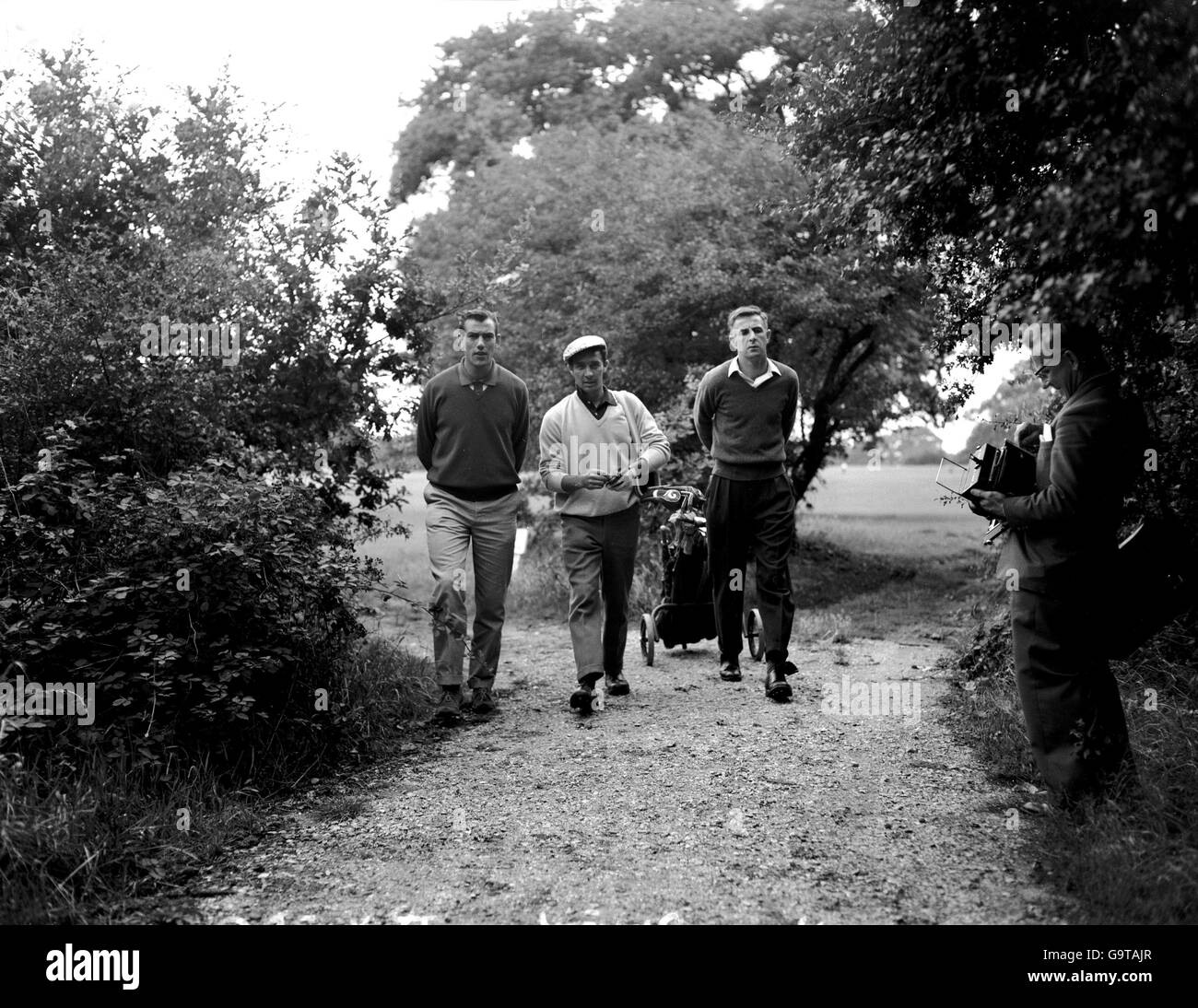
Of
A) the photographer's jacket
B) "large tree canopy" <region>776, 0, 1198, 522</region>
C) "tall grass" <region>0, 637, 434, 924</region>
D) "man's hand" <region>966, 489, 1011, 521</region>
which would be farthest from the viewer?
"man's hand" <region>966, 489, 1011, 521</region>

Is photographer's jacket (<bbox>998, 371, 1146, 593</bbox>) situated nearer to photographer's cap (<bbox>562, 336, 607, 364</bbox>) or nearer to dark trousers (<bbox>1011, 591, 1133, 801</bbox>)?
dark trousers (<bbox>1011, 591, 1133, 801</bbox>)

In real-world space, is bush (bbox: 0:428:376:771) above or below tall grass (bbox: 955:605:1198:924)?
above

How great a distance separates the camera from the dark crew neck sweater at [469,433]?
6.96 meters

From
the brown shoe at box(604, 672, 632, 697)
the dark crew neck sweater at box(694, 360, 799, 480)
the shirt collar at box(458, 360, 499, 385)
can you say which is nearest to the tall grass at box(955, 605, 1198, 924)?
the dark crew neck sweater at box(694, 360, 799, 480)

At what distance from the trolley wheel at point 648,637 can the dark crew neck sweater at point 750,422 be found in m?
1.77

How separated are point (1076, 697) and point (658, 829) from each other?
69.3 inches

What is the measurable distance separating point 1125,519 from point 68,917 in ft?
17.7

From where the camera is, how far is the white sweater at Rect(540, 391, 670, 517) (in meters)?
7.01

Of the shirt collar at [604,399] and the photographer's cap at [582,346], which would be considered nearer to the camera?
the photographer's cap at [582,346]

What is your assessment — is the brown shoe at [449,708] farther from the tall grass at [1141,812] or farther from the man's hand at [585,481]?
the tall grass at [1141,812]

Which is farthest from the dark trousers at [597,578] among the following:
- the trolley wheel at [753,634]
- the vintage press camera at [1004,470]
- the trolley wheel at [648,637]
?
the vintage press camera at [1004,470]

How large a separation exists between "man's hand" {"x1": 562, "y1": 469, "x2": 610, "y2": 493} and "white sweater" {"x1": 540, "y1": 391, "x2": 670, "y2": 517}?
4cm

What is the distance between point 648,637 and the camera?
335 inches
